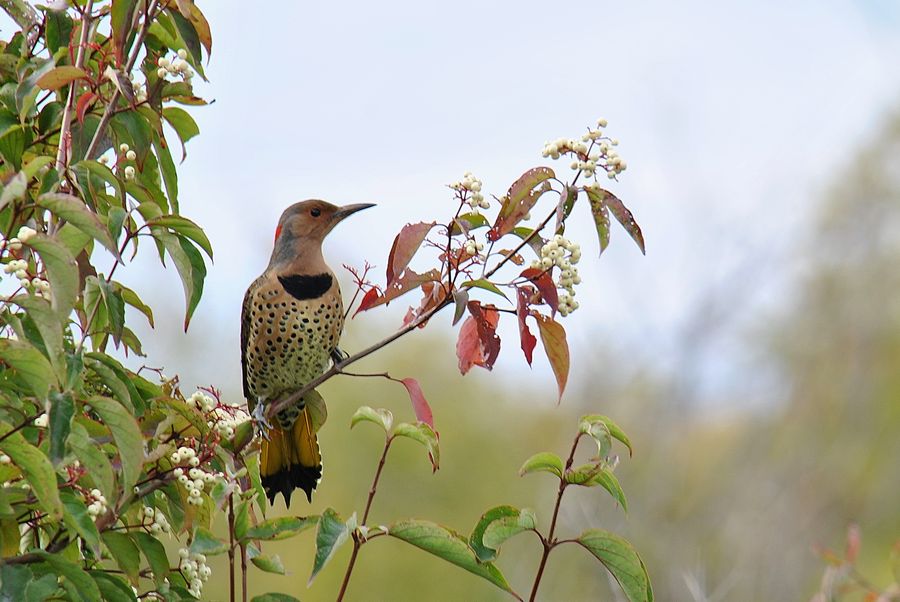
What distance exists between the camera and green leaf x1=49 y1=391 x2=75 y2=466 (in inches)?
58.9

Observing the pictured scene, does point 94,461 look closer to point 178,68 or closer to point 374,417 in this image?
point 374,417

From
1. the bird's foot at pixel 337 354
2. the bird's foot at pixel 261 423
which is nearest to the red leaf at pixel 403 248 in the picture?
the bird's foot at pixel 261 423

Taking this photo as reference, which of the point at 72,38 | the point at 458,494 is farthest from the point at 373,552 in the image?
the point at 72,38

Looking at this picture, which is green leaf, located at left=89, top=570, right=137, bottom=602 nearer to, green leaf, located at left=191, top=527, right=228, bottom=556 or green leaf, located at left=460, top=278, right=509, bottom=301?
green leaf, located at left=191, top=527, right=228, bottom=556

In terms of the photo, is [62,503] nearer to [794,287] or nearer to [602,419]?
[602,419]

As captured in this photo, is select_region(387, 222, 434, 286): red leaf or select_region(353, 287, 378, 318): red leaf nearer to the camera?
select_region(387, 222, 434, 286): red leaf

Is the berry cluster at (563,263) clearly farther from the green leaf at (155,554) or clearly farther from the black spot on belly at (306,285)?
the black spot on belly at (306,285)

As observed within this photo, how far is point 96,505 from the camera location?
166 centimetres

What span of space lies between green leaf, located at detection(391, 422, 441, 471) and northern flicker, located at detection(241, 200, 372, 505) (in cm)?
119

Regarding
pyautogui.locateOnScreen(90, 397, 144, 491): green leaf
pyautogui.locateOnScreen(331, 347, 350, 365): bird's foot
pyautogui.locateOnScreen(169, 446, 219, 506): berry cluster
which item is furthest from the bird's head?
pyautogui.locateOnScreen(90, 397, 144, 491): green leaf

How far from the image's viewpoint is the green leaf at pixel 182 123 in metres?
2.19

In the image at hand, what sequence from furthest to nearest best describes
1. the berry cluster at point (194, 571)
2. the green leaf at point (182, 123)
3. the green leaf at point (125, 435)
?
the green leaf at point (182, 123)
the berry cluster at point (194, 571)
the green leaf at point (125, 435)

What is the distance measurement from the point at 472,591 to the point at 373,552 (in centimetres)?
177


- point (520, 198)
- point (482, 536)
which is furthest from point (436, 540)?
point (520, 198)
